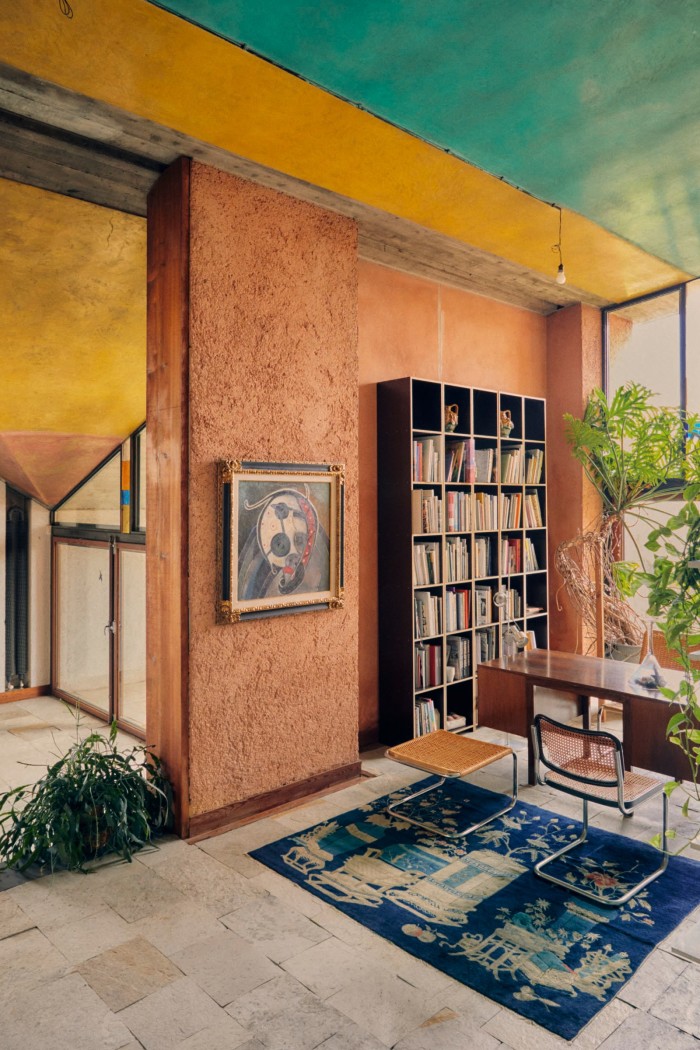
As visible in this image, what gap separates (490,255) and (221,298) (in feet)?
7.70

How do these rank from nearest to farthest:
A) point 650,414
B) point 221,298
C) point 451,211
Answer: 1. point 221,298
2. point 451,211
3. point 650,414

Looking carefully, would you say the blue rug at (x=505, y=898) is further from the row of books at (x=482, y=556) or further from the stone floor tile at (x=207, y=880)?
the row of books at (x=482, y=556)

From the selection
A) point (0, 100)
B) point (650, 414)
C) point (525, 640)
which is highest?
point (0, 100)

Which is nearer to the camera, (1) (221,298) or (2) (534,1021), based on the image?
(2) (534,1021)

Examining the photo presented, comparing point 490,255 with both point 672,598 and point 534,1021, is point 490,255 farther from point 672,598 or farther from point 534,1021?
point 534,1021

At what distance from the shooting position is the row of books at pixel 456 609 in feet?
17.6

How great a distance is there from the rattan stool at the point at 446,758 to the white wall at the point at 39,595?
13.0 feet

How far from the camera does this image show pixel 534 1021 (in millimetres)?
2400

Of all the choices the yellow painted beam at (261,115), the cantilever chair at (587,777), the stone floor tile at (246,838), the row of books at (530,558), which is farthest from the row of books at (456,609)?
the yellow painted beam at (261,115)

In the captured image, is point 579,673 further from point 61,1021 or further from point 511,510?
point 61,1021

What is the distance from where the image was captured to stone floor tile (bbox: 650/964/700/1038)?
7.84ft

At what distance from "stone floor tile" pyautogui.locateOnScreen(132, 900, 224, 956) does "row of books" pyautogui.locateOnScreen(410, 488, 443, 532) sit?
2856mm

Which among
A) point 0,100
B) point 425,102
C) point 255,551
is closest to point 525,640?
point 255,551

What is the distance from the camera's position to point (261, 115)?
3221 millimetres
